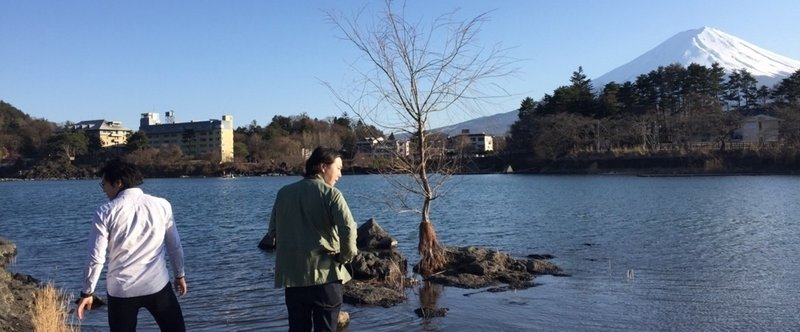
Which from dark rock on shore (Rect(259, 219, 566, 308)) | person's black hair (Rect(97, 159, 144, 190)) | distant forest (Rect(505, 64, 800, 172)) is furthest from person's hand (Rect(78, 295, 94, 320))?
distant forest (Rect(505, 64, 800, 172))

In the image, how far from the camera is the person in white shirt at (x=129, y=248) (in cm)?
383

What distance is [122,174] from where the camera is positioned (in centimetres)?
397

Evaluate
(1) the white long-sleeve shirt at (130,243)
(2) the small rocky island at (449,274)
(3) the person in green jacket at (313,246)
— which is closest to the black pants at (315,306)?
(3) the person in green jacket at (313,246)

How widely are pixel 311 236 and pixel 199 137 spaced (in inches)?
5089

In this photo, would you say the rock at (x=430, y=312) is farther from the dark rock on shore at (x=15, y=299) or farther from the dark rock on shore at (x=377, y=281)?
the dark rock on shore at (x=15, y=299)

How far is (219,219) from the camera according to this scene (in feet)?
93.7

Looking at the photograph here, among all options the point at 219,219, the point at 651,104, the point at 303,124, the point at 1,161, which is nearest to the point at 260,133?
the point at 303,124

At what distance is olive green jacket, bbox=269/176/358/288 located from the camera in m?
4.05

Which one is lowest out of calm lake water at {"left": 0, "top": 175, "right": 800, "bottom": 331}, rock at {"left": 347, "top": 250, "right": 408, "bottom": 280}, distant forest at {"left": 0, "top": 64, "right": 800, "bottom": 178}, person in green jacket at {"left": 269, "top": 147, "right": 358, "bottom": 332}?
calm lake water at {"left": 0, "top": 175, "right": 800, "bottom": 331}

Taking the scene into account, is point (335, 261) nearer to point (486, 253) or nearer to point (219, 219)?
point (486, 253)

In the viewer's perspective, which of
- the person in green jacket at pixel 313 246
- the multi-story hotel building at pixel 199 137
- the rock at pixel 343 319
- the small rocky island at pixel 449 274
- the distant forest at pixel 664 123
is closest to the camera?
the person in green jacket at pixel 313 246

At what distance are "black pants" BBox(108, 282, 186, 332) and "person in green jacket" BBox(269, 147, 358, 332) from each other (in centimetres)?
71

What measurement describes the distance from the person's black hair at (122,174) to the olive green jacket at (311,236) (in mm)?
912

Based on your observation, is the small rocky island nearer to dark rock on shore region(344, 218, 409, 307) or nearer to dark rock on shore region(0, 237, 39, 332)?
dark rock on shore region(344, 218, 409, 307)
